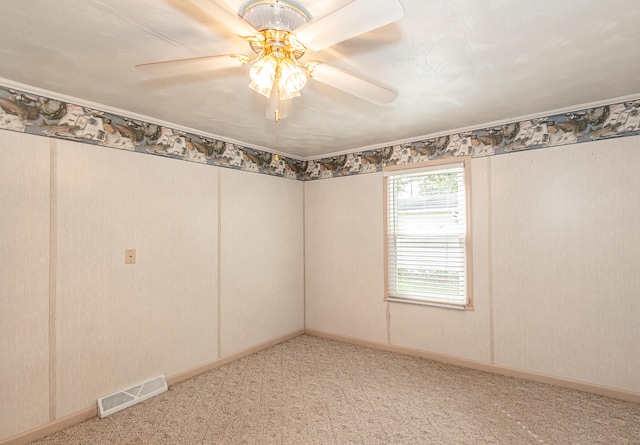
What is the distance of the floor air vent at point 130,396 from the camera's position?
2.57 m

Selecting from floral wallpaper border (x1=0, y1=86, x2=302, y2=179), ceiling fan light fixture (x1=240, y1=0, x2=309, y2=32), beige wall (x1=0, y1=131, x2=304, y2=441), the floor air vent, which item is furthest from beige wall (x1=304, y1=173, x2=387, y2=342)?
ceiling fan light fixture (x1=240, y1=0, x2=309, y2=32)

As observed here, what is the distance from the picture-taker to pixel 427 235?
3.64 meters

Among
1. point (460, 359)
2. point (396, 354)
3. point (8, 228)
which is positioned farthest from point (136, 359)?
point (460, 359)

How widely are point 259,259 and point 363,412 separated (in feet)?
6.70

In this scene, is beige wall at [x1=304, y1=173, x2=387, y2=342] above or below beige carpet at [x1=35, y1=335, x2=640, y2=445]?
above

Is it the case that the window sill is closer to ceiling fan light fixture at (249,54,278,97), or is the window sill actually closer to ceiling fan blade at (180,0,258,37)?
ceiling fan light fixture at (249,54,278,97)

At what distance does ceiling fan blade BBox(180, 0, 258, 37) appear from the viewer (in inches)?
45.0

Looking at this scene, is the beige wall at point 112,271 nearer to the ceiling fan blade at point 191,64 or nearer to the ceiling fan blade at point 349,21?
the ceiling fan blade at point 191,64

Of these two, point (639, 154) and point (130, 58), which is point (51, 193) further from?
point (639, 154)

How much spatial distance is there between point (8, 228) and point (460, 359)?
393 cm

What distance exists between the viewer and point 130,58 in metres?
1.94

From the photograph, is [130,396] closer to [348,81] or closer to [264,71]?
[264,71]

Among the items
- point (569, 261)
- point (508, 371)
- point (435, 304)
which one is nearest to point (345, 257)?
point (435, 304)

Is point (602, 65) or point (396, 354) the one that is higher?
point (602, 65)
